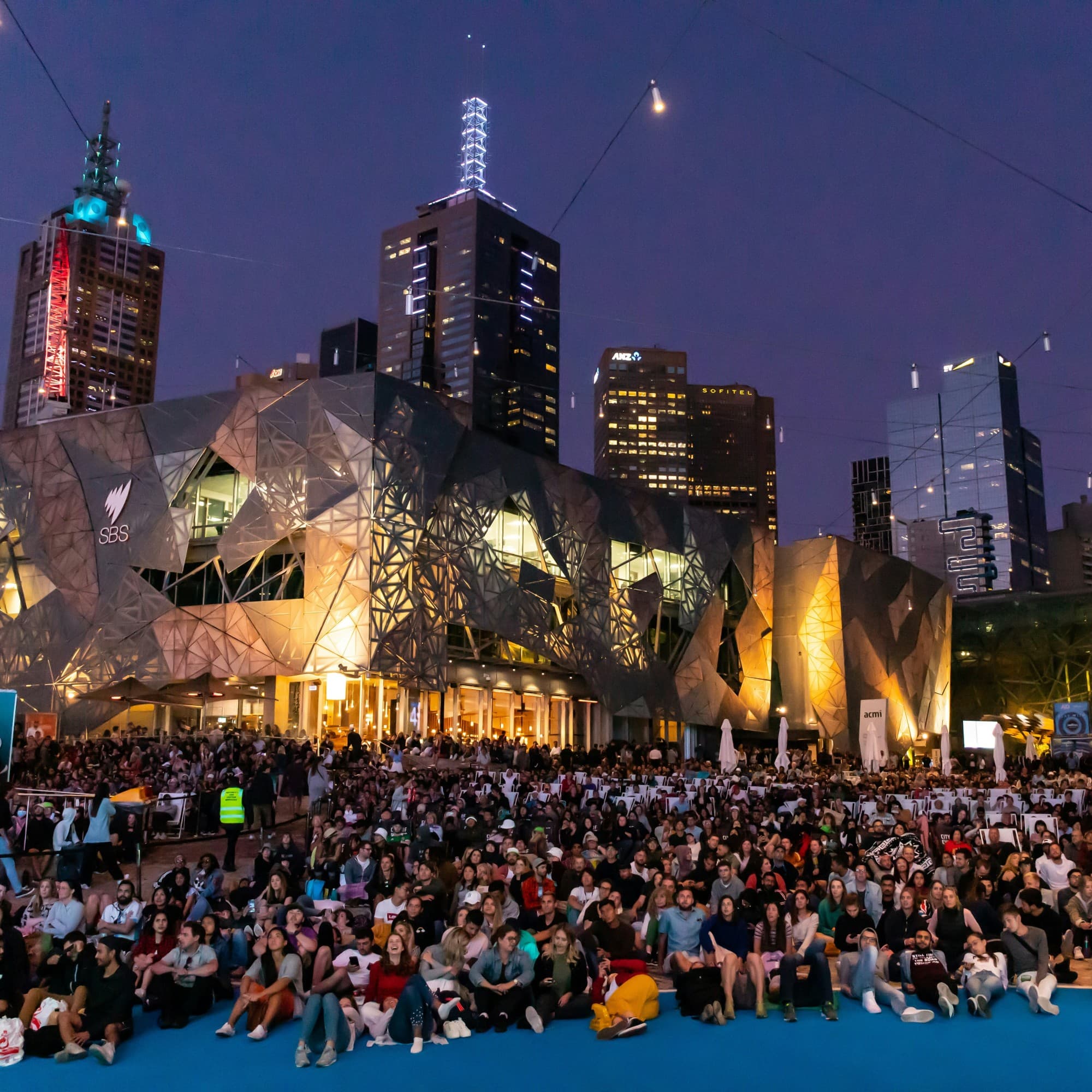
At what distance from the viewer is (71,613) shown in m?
44.0

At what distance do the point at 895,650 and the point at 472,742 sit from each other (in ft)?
107

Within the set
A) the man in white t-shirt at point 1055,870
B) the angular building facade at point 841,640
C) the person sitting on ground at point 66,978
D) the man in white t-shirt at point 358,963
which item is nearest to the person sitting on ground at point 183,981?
the person sitting on ground at point 66,978

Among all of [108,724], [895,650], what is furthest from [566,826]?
[895,650]

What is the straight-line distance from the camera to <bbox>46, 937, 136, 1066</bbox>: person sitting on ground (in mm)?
9930

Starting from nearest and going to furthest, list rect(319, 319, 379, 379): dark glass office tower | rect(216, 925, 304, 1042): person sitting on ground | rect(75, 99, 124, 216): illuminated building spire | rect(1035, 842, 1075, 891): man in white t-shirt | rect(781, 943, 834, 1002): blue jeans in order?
rect(216, 925, 304, 1042): person sitting on ground → rect(781, 943, 834, 1002): blue jeans → rect(1035, 842, 1075, 891): man in white t-shirt → rect(75, 99, 124, 216): illuminated building spire → rect(319, 319, 379, 379): dark glass office tower

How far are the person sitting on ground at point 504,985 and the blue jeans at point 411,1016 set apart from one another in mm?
544

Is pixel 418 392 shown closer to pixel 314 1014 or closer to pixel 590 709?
pixel 590 709

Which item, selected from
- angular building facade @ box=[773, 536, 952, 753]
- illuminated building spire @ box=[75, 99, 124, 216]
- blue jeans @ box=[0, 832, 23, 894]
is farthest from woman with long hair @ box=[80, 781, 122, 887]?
illuminated building spire @ box=[75, 99, 124, 216]

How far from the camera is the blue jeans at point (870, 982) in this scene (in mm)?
11148

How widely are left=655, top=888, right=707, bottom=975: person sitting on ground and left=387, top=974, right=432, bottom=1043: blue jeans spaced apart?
2.79 metres

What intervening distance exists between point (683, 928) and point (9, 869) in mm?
9627

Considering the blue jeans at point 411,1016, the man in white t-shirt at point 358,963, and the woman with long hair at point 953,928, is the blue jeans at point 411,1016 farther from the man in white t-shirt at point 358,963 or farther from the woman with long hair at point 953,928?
the woman with long hair at point 953,928

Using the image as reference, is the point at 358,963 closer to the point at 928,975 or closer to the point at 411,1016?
the point at 411,1016

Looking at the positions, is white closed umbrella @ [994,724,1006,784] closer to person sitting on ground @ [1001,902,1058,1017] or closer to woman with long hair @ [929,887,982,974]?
person sitting on ground @ [1001,902,1058,1017]
